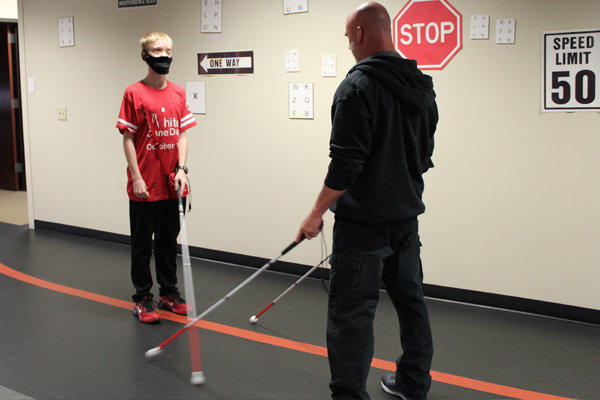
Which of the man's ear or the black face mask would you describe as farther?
the black face mask

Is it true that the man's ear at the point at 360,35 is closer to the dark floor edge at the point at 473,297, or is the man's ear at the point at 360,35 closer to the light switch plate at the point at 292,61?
the light switch plate at the point at 292,61

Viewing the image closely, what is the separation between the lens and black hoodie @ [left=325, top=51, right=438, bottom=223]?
1.96m

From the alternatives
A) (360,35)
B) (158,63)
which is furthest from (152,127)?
(360,35)

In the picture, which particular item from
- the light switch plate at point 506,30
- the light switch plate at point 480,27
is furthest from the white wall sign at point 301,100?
the light switch plate at point 506,30

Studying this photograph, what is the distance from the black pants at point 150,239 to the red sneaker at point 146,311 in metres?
0.04

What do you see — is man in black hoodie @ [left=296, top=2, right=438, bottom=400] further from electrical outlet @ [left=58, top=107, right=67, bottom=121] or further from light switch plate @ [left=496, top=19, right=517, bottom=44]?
electrical outlet @ [left=58, top=107, right=67, bottom=121]

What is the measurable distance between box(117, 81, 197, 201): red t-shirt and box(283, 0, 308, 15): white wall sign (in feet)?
3.71

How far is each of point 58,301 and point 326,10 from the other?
264 cm

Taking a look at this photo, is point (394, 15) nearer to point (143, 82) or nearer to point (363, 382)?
point (143, 82)

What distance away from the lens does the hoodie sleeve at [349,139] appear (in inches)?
76.7

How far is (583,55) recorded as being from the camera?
3074 millimetres

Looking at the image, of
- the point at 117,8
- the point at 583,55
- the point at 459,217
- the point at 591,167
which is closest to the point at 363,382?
the point at 459,217

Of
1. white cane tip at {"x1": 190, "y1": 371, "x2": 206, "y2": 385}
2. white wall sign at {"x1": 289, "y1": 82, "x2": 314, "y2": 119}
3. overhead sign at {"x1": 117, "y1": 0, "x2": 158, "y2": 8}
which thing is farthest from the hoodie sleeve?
overhead sign at {"x1": 117, "y1": 0, "x2": 158, "y2": 8}

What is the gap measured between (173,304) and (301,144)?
145cm
